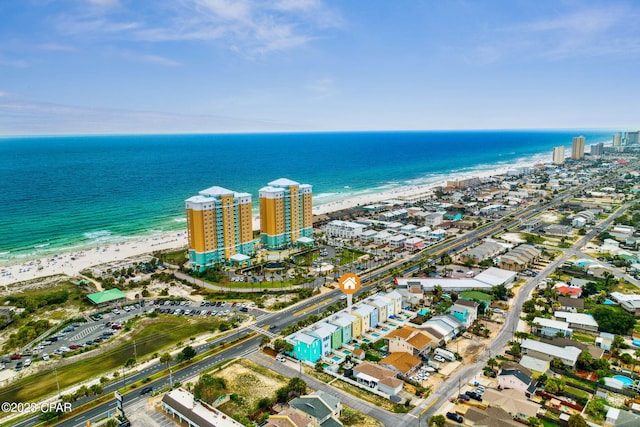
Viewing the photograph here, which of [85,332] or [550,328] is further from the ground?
[550,328]

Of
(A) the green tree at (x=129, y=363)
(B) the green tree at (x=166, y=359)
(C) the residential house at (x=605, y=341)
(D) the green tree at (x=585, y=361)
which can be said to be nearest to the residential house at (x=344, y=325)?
(B) the green tree at (x=166, y=359)

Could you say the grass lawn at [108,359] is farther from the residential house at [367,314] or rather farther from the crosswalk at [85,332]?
the residential house at [367,314]

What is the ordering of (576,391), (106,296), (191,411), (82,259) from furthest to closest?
(82,259), (106,296), (576,391), (191,411)

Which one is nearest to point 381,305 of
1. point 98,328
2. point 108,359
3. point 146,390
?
point 146,390

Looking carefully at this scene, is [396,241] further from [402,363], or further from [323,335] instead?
[402,363]

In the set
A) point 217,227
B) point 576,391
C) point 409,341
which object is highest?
point 217,227

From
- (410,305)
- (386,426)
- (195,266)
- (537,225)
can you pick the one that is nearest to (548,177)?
(537,225)

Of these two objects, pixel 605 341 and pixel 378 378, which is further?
pixel 605 341
